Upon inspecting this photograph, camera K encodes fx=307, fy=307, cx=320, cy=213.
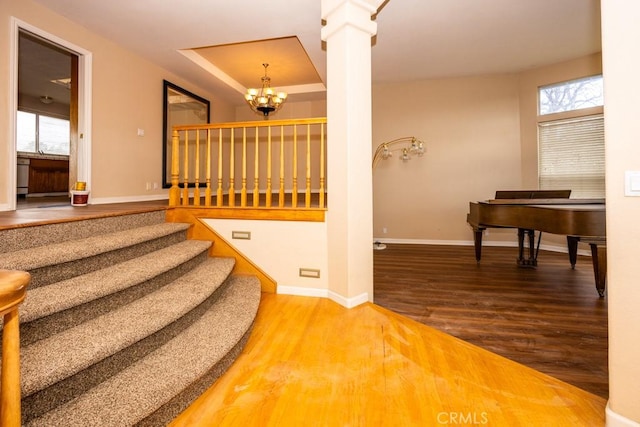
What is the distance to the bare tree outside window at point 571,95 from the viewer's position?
16.1 feet

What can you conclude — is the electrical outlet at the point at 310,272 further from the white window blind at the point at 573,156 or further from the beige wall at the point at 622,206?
the white window blind at the point at 573,156

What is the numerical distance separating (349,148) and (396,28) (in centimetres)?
253

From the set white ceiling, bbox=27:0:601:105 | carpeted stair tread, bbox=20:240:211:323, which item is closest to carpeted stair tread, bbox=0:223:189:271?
carpeted stair tread, bbox=20:240:211:323

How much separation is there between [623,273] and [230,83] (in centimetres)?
654

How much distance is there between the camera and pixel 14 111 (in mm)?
3383

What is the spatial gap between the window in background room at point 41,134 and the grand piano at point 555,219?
9.73 metres

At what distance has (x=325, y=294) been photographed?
2965mm

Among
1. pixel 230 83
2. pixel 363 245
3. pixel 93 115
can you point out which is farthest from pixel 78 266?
pixel 230 83

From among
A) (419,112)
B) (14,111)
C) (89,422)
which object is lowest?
(89,422)

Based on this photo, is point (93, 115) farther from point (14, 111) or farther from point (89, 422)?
point (89, 422)

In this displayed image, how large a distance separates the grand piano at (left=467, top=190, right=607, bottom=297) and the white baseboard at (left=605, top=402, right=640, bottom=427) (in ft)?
6.99

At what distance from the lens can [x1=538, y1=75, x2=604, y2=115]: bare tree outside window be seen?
4.92 m

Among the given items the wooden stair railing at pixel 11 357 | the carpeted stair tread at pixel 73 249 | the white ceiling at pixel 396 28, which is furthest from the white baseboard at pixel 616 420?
the white ceiling at pixel 396 28

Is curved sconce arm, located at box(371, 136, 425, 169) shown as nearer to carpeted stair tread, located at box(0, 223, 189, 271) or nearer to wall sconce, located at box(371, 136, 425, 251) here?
wall sconce, located at box(371, 136, 425, 251)
